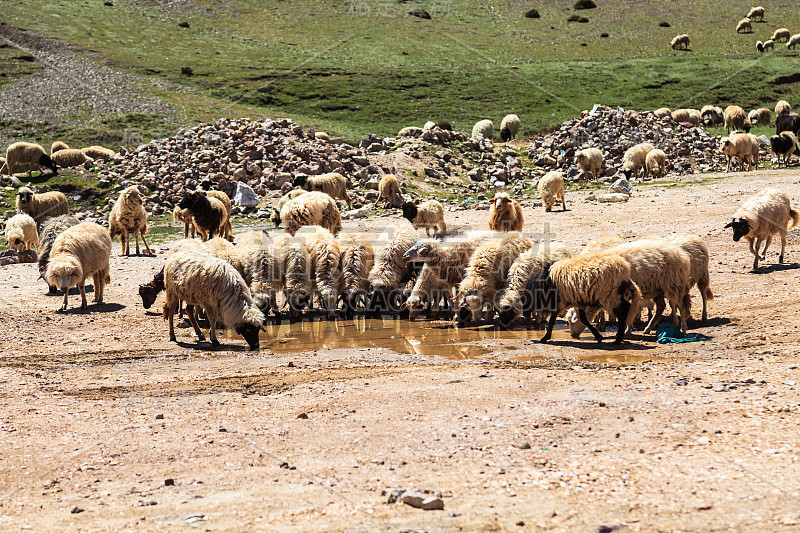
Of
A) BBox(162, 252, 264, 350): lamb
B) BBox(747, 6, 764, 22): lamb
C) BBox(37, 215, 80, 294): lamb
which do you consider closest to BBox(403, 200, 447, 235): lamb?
BBox(37, 215, 80, 294): lamb

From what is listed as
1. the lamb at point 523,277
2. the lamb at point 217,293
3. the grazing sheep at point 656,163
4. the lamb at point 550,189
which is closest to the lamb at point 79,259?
the lamb at point 217,293

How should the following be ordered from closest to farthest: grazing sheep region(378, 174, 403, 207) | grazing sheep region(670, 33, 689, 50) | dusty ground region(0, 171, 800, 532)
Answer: dusty ground region(0, 171, 800, 532) → grazing sheep region(378, 174, 403, 207) → grazing sheep region(670, 33, 689, 50)

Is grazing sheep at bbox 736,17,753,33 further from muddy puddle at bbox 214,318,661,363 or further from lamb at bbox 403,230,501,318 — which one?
muddy puddle at bbox 214,318,661,363

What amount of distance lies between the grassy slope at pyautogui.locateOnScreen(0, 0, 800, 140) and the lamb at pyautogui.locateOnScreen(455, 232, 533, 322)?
2966 centimetres

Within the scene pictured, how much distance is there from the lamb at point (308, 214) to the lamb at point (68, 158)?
69.6ft

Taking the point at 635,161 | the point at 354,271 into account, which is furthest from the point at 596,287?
the point at 635,161

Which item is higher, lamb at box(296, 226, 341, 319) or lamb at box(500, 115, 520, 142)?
lamb at box(500, 115, 520, 142)

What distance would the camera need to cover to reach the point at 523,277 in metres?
12.1

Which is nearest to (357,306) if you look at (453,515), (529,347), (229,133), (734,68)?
(529,347)

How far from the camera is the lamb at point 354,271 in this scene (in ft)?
44.1

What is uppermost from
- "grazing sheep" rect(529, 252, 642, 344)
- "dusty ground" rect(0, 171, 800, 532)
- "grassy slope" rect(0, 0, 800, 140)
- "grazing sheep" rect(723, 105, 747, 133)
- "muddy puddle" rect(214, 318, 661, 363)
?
"grassy slope" rect(0, 0, 800, 140)

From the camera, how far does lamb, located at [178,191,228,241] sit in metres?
19.3

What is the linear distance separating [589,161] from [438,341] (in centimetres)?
2129

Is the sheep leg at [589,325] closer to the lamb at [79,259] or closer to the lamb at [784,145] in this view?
the lamb at [79,259]
